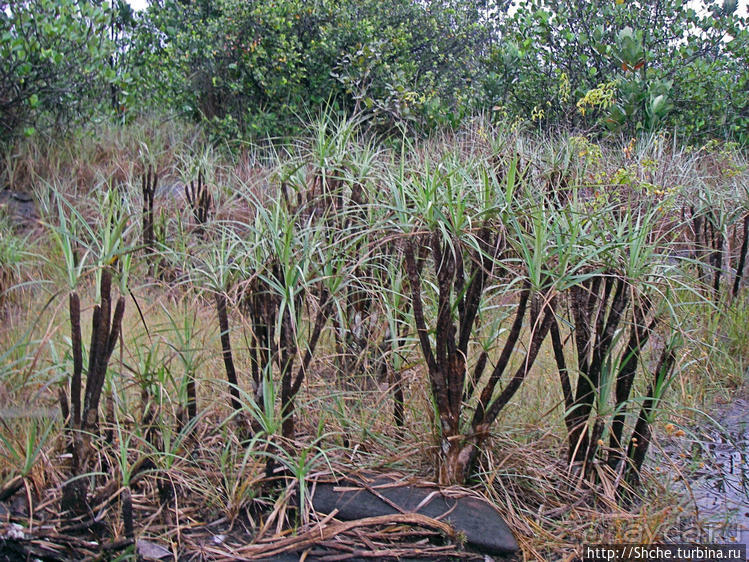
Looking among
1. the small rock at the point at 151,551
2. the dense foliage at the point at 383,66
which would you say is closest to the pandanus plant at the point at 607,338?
the small rock at the point at 151,551

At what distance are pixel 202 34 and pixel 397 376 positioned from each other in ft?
22.0

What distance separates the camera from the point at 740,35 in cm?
916

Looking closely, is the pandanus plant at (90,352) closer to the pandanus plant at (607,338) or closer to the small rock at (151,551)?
the small rock at (151,551)

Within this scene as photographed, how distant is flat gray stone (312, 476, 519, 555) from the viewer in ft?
8.82

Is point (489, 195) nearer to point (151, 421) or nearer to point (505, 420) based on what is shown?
point (505, 420)

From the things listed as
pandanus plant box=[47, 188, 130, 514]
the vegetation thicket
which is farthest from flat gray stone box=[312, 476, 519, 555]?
pandanus plant box=[47, 188, 130, 514]

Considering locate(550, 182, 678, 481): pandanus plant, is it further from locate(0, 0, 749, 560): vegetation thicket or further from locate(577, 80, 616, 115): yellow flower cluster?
locate(577, 80, 616, 115): yellow flower cluster

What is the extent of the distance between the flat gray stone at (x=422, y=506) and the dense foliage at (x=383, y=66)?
5.28 metres

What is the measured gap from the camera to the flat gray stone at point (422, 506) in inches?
106

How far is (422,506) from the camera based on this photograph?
9.14 feet

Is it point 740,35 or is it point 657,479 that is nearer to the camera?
point 657,479

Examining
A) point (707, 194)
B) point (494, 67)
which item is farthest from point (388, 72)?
point (707, 194)

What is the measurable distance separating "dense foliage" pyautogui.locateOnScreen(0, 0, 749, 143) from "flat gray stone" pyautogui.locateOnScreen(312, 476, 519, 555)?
5.28 m

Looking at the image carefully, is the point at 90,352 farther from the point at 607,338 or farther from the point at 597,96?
the point at 597,96
